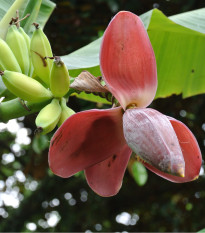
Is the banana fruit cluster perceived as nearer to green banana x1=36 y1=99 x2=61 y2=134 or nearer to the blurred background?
green banana x1=36 y1=99 x2=61 y2=134

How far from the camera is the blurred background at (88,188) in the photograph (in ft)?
6.19

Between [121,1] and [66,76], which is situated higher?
[66,76]

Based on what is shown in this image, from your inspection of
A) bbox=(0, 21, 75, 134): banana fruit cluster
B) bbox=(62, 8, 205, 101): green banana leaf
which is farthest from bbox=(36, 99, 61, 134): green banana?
bbox=(62, 8, 205, 101): green banana leaf

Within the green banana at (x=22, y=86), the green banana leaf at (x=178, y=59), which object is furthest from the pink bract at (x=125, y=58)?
the green banana leaf at (x=178, y=59)

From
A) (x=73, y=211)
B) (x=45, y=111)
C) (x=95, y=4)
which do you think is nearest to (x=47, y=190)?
(x=73, y=211)

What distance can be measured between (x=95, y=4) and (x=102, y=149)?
153cm

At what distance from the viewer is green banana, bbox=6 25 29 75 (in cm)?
61

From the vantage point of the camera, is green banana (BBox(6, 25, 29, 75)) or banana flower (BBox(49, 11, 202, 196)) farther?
green banana (BBox(6, 25, 29, 75))

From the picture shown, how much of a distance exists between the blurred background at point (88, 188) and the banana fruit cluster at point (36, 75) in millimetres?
967

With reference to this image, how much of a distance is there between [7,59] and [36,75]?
0.07 metres

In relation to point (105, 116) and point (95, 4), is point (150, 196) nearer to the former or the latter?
point (95, 4)

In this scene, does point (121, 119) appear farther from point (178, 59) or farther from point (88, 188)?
point (88, 188)

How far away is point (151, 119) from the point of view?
44cm

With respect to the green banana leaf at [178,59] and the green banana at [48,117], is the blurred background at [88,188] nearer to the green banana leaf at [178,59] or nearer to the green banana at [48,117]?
the green banana leaf at [178,59]
